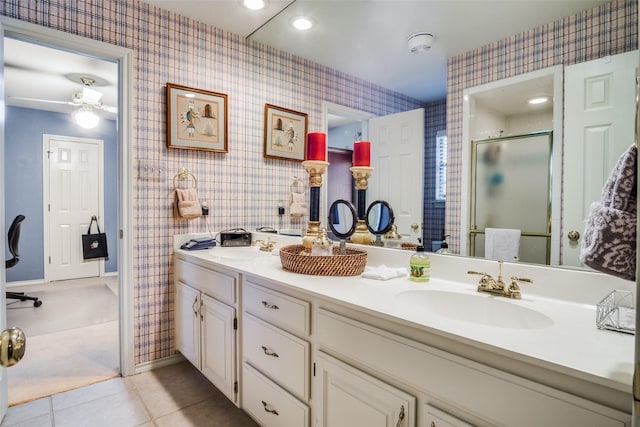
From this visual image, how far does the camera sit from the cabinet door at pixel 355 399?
2.94 ft

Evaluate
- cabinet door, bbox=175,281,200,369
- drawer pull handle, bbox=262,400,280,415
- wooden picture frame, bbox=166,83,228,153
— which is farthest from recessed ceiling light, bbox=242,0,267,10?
drawer pull handle, bbox=262,400,280,415

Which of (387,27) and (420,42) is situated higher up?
(387,27)

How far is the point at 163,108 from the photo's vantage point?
2178 mm

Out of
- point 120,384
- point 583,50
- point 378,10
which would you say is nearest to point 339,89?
point 378,10

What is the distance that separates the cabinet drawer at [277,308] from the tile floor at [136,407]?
0.69 meters

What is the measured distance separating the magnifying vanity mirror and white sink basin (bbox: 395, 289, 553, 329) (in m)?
0.60

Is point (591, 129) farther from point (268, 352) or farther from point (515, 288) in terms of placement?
point (268, 352)

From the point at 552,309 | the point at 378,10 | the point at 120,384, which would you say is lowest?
the point at 120,384

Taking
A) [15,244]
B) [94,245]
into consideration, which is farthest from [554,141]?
[94,245]

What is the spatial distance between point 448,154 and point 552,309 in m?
0.65

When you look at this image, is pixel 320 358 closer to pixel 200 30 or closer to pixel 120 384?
pixel 120 384

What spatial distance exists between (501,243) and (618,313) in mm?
430

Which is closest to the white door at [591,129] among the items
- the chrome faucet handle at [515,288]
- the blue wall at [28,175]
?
the chrome faucet handle at [515,288]

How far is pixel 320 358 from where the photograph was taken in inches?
44.9
